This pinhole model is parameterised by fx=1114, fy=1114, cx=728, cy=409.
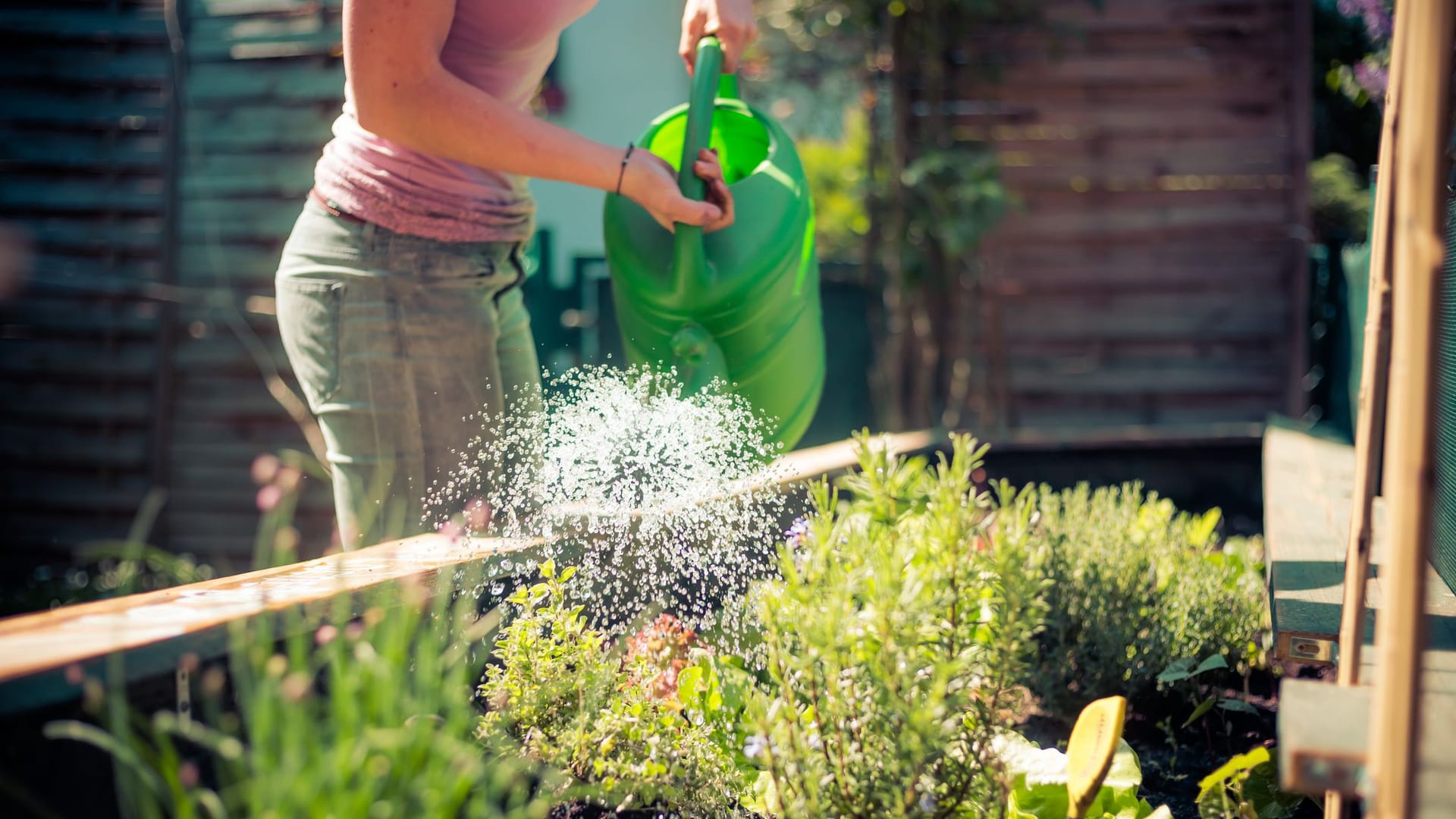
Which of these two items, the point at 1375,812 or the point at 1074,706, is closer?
the point at 1375,812

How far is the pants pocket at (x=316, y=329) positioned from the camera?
143 centimetres

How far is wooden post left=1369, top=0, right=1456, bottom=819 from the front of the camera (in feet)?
2.09

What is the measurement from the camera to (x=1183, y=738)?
158 cm

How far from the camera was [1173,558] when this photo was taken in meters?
1.75

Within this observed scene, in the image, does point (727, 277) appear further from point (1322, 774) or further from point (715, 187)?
point (1322, 774)

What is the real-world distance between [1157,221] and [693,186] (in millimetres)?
3733

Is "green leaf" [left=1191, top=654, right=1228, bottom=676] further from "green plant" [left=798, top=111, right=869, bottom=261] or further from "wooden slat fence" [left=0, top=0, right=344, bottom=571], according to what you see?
"wooden slat fence" [left=0, top=0, right=344, bottom=571]

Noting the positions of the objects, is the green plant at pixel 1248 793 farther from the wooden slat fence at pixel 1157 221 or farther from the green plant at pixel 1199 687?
the wooden slat fence at pixel 1157 221

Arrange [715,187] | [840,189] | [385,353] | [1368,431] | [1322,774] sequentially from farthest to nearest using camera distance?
1. [840,189]
2. [715,187]
3. [385,353]
4. [1368,431]
5. [1322,774]

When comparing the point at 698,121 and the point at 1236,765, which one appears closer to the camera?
the point at 1236,765

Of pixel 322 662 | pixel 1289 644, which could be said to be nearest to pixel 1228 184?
pixel 1289 644

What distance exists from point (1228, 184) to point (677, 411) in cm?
412

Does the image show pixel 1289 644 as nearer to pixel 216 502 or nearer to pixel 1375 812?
pixel 1375 812

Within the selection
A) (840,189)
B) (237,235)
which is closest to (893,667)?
(237,235)
